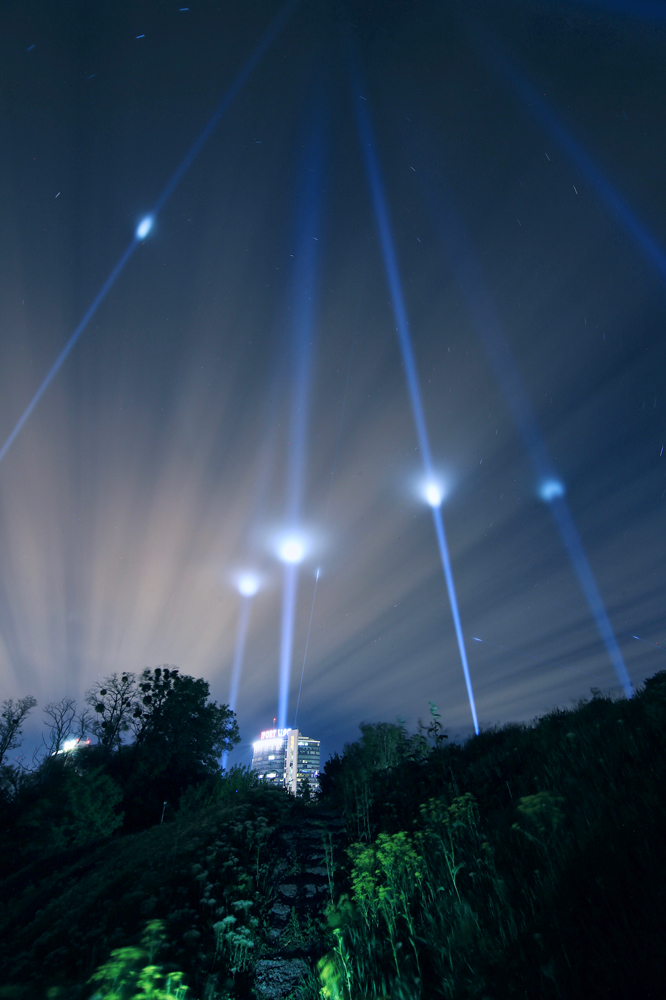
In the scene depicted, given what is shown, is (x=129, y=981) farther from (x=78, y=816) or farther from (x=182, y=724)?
(x=182, y=724)

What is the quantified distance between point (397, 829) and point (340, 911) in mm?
3458

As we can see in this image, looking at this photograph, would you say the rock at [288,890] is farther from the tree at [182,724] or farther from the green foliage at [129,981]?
the tree at [182,724]

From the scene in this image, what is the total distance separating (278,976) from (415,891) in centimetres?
261

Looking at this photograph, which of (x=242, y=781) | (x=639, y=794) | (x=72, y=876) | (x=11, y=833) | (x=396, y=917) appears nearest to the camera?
(x=639, y=794)

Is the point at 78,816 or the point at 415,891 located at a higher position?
the point at 78,816

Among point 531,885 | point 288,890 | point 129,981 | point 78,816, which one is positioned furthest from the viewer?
point 78,816

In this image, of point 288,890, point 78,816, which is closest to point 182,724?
point 78,816

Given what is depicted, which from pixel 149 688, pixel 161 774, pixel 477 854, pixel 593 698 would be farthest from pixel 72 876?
pixel 149 688

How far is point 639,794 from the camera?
214 inches

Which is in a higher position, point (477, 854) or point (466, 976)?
point (477, 854)

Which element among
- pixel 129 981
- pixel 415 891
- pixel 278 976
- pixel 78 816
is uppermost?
pixel 78 816

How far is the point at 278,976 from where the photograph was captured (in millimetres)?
6699

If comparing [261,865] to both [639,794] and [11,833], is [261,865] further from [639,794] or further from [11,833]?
[11,833]

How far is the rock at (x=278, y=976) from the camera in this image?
6.37 m
